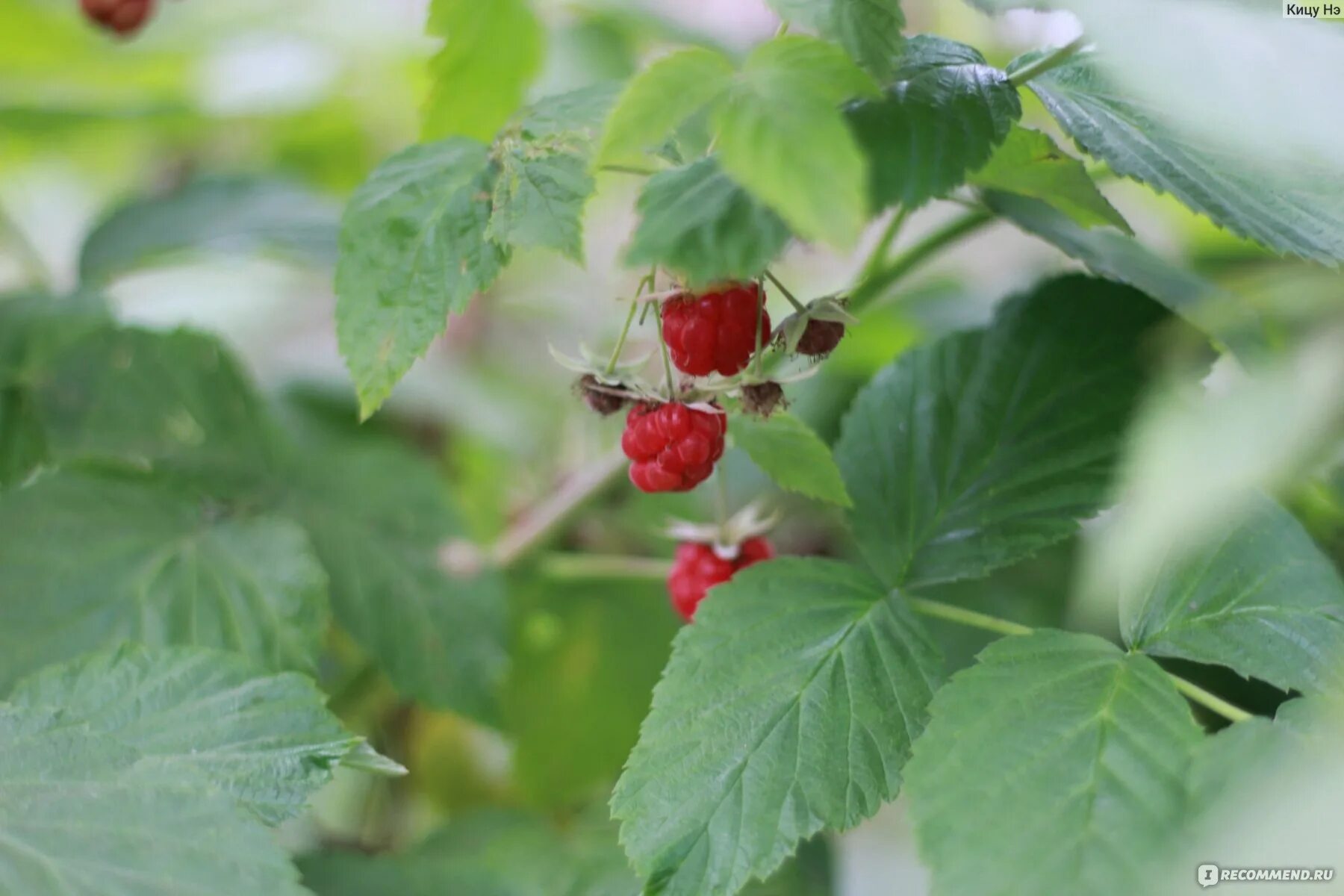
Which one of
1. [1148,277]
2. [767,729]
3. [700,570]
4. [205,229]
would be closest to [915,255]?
[1148,277]

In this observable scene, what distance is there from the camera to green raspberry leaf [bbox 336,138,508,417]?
0.51m

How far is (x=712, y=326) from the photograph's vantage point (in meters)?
0.49

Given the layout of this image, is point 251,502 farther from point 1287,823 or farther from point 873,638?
point 1287,823

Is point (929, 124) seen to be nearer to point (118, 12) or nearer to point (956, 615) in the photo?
point (956, 615)

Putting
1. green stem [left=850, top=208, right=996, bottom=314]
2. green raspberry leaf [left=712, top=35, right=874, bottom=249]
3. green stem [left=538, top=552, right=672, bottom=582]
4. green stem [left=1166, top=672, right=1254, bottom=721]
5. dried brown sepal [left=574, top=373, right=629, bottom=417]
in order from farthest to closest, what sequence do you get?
1. green stem [left=538, top=552, right=672, bottom=582]
2. green stem [left=850, top=208, right=996, bottom=314]
3. dried brown sepal [left=574, top=373, right=629, bottom=417]
4. green stem [left=1166, top=672, right=1254, bottom=721]
5. green raspberry leaf [left=712, top=35, right=874, bottom=249]

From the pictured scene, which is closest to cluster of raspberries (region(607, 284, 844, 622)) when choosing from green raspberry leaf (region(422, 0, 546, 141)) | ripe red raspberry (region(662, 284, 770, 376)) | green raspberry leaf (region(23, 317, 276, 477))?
ripe red raspberry (region(662, 284, 770, 376))

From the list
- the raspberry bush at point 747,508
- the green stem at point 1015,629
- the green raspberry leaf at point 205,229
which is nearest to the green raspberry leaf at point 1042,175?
Answer: the raspberry bush at point 747,508

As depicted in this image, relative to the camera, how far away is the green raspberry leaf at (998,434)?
1.91ft

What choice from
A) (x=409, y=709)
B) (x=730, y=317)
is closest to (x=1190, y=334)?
(x=730, y=317)

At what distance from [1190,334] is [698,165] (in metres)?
0.33

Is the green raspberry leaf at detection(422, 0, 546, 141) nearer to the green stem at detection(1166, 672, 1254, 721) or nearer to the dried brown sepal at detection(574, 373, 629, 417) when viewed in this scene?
the dried brown sepal at detection(574, 373, 629, 417)

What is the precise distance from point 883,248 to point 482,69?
0.89 ft

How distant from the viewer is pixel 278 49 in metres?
1.40

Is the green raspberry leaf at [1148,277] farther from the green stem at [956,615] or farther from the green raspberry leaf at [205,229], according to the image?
the green raspberry leaf at [205,229]
